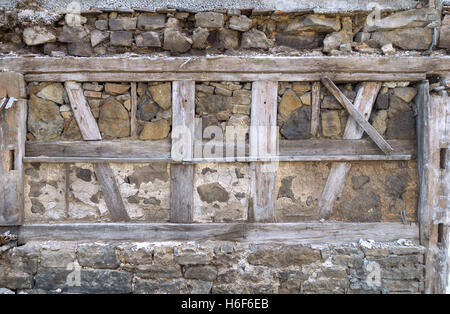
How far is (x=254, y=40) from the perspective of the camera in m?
3.39

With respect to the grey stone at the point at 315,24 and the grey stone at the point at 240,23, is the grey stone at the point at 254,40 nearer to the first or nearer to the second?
the grey stone at the point at 240,23

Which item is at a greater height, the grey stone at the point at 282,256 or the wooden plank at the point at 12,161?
the wooden plank at the point at 12,161

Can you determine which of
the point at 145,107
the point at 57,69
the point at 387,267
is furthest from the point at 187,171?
the point at 387,267

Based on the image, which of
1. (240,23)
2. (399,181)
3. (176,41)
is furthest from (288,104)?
(399,181)

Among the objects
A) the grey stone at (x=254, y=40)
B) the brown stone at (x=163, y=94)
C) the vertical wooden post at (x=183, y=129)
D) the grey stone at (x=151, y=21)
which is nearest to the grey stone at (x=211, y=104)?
the vertical wooden post at (x=183, y=129)

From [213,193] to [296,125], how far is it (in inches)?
43.8

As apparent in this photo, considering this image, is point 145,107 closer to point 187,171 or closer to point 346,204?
point 187,171

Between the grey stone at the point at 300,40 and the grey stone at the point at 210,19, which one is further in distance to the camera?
the grey stone at the point at 300,40

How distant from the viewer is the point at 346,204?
135 inches

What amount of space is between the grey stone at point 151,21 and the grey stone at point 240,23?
70cm

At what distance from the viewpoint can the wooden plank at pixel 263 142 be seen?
3311mm

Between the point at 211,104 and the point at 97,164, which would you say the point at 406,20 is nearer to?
the point at 211,104

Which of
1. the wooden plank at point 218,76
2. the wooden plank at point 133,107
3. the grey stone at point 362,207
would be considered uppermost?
the wooden plank at point 218,76

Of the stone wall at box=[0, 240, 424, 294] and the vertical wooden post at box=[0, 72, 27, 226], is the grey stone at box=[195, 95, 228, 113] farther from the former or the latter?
the vertical wooden post at box=[0, 72, 27, 226]
